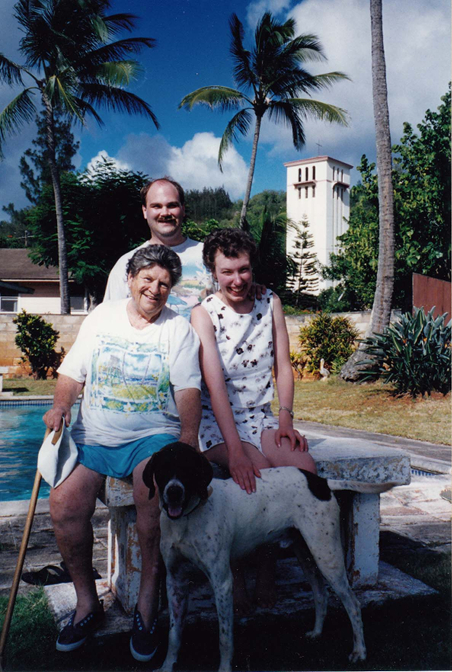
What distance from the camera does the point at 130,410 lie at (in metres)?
2.39

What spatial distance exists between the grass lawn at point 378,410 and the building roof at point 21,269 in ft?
63.6

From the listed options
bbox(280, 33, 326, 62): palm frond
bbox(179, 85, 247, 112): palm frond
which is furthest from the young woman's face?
bbox(280, 33, 326, 62): palm frond

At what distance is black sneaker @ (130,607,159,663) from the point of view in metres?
2.15

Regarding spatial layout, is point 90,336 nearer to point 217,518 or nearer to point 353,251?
point 217,518

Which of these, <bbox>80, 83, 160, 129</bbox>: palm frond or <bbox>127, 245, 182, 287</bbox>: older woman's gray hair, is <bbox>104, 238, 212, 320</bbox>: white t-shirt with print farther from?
<bbox>80, 83, 160, 129</bbox>: palm frond

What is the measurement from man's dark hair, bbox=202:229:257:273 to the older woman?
188mm

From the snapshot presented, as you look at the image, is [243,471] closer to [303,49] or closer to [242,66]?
[242,66]

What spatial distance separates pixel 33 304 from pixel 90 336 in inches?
1056

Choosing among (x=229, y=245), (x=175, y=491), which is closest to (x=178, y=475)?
(x=175, y=491)

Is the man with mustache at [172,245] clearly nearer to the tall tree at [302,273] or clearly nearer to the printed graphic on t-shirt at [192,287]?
the printed graphic on t-shirt at [192,287]

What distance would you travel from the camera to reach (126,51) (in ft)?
58.3

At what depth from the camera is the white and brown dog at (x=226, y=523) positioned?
1.91m

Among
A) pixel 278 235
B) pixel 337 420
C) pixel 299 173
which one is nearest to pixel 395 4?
pixel 337 420

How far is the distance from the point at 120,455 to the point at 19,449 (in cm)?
801
